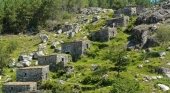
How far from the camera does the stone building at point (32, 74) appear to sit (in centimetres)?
10931

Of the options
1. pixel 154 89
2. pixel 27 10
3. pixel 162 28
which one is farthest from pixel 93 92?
pixel 27 10

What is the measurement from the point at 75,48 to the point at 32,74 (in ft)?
56.2

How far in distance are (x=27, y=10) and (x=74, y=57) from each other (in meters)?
52.1

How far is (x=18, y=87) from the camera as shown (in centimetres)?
10438

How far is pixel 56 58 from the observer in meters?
117

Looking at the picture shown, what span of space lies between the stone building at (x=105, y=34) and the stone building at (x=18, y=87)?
33121mm

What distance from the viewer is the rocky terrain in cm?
10056

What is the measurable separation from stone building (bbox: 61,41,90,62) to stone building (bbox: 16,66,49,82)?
41.7 ft

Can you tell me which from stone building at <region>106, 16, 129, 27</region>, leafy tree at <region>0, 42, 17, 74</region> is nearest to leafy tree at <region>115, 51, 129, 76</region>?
leafy tree at <region>0, 42, 17, 74</region>

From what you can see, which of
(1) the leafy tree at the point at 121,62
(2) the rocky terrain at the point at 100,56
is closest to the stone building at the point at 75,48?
(2) the rocky terrain at the point at 100,56

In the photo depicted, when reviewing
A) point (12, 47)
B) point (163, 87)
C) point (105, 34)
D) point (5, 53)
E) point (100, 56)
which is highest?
point (105, 34)

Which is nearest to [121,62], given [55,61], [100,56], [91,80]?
[91,80]

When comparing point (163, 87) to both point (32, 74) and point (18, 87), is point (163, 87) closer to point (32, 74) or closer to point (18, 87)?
point (18, 87)

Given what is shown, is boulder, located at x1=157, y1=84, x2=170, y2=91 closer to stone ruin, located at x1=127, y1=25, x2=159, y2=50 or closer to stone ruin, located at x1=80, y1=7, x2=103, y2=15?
stone ruin, located at x1=127, y1=25, x2=159, y2=50
